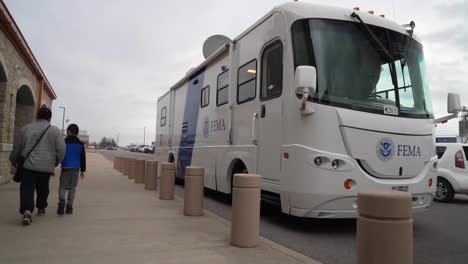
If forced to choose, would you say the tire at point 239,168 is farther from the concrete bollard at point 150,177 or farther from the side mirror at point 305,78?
the concrete bollard at point 150,177

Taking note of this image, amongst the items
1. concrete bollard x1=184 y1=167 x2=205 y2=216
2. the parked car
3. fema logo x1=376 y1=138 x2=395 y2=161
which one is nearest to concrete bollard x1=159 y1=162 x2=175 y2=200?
concrete bollard x1=184 y1=167 x2=205 y2=216

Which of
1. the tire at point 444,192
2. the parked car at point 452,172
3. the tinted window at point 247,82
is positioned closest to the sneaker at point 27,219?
the tinted window at point 247,82

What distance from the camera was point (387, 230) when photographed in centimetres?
334

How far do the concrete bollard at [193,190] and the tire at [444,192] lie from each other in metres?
7.53

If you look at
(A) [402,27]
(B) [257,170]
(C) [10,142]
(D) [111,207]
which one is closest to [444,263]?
(B) [257,170]

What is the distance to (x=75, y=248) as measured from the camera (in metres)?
5.15

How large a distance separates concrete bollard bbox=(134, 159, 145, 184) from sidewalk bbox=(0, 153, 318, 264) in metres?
5.68

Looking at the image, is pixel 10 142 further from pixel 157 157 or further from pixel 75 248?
pixel 75 248

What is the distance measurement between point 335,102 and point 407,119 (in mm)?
1374

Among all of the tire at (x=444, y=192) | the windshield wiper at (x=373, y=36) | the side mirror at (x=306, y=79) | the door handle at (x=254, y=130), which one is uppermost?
the windshield wiper at (x=373, y=36)

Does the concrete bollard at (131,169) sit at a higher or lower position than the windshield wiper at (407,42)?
lower

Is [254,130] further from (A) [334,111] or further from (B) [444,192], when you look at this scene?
(B) [444,192]

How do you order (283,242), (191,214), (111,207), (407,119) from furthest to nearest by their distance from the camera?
(111,207), (191,214), (407,119), (283,242)

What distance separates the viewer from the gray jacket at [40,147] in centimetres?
→ 659
